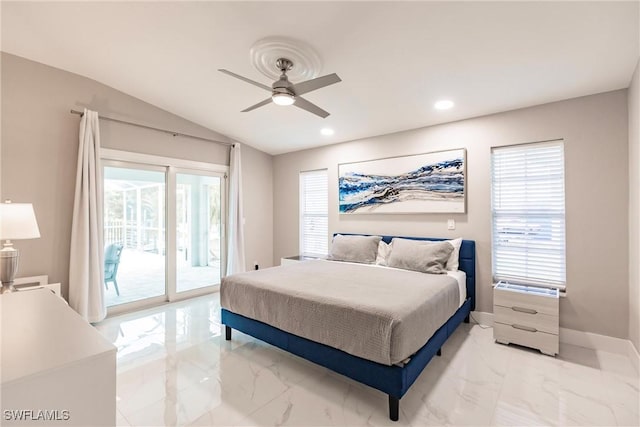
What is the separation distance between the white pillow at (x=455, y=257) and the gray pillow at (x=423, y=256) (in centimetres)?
11

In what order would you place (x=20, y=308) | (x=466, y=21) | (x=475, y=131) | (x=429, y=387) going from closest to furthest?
(x=20, y=308) < (x=466, y=21) < (x=429, y=387) < (x=475, y=131)

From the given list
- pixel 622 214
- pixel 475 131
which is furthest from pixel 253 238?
pixel 622 214

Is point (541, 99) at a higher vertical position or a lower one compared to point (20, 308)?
higher

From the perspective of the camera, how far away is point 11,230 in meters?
2.47

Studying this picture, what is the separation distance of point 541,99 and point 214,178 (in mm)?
4471

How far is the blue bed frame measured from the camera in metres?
1.89

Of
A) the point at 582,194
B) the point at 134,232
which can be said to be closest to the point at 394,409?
the point at 582,194

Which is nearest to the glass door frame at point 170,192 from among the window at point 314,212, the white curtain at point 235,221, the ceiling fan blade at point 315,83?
the white curtain at point 235,221

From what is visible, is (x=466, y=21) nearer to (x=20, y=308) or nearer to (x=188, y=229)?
(x=20, y=308)

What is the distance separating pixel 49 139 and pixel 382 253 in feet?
13.6

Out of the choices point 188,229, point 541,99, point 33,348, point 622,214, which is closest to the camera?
point 33,348

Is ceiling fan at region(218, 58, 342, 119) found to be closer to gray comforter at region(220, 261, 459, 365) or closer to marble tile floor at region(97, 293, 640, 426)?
gray comforter at region(220, 261, 459, 365)

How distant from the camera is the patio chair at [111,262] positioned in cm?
378

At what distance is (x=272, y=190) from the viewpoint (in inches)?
229
